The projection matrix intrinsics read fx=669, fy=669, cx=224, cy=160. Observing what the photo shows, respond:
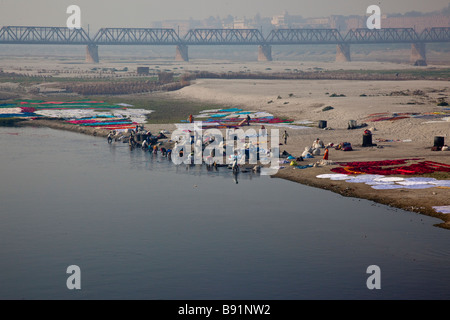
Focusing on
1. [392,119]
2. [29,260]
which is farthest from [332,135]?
[29,260]

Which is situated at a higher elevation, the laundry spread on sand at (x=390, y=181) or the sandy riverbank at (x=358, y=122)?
the sandy riverbank at (x=358, y=122)

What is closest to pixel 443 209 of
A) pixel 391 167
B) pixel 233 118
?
pixel 391 167

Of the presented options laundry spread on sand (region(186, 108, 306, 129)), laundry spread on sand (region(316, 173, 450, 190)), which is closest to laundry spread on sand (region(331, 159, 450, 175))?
laundry spread on sand (region(316, 173, 450, 190))

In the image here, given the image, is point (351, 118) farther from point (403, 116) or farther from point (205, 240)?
point (205, 240)

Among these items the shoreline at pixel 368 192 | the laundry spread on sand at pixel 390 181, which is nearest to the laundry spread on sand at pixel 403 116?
the shoreline at pixel 368 192

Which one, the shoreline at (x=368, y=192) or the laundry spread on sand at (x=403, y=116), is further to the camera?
the laundry spread on sand at (x=403, y=116)

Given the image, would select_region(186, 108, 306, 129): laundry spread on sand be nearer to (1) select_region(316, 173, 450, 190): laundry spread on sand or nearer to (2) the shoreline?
(2) the shoreline

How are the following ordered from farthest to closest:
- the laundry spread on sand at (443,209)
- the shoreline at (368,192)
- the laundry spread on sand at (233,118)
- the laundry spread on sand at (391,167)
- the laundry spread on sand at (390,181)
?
the laundry spread on sand at (233,118), the laundry spread on sand at (391,167), the laundry spread on sand at (390,181), the shoreline at (368,192), the laundry spread on sand at (443,209)

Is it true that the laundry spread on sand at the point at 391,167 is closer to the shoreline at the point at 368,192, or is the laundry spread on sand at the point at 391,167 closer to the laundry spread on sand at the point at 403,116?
the shoreline at the point at 368,192

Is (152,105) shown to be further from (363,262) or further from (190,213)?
(363,262)
